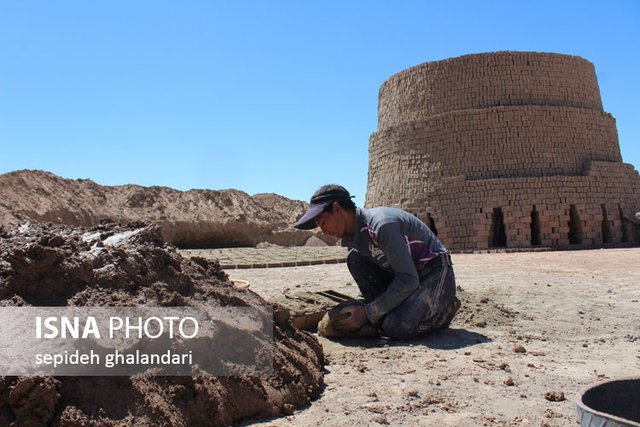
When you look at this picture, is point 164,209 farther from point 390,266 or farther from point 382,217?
point 382,217

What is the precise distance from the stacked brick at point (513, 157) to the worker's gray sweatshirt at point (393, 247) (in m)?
9.87

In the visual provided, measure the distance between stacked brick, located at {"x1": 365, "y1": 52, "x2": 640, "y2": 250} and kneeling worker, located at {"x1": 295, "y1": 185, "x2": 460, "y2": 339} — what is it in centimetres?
984

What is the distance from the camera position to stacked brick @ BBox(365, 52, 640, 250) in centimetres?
1259

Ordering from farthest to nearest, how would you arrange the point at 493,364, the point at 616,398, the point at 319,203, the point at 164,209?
the point at 164,209 → the point at 319,203 → the point at 493,364 → the point at 616,398

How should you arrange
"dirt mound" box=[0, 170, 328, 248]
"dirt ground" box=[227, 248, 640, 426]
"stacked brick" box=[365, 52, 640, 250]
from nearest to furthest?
"dirt ground" box=[227, 248, 640, 426]
"stacked brick" box=[365, 52, 640, 250]
"dirt mound" box=[0, 170, 328, 248]

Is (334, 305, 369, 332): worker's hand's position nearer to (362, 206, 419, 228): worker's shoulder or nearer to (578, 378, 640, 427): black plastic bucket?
(362, 206, 419, 228): worker's shoulder

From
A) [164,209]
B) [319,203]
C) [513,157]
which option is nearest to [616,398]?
[319,203]

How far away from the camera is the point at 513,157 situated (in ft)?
42.6

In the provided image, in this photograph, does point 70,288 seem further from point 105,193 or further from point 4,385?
point 105,193

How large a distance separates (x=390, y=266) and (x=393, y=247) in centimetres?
31

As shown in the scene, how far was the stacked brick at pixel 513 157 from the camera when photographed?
12586mm

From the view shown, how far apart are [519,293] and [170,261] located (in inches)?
147

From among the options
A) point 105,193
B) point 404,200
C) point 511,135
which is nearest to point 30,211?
point 105,193

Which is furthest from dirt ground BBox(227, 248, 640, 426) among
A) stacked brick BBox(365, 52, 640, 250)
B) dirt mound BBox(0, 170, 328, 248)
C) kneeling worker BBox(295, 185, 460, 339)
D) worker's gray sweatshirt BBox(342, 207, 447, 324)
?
dirt mound BBox(0, 170, 328, 248)
